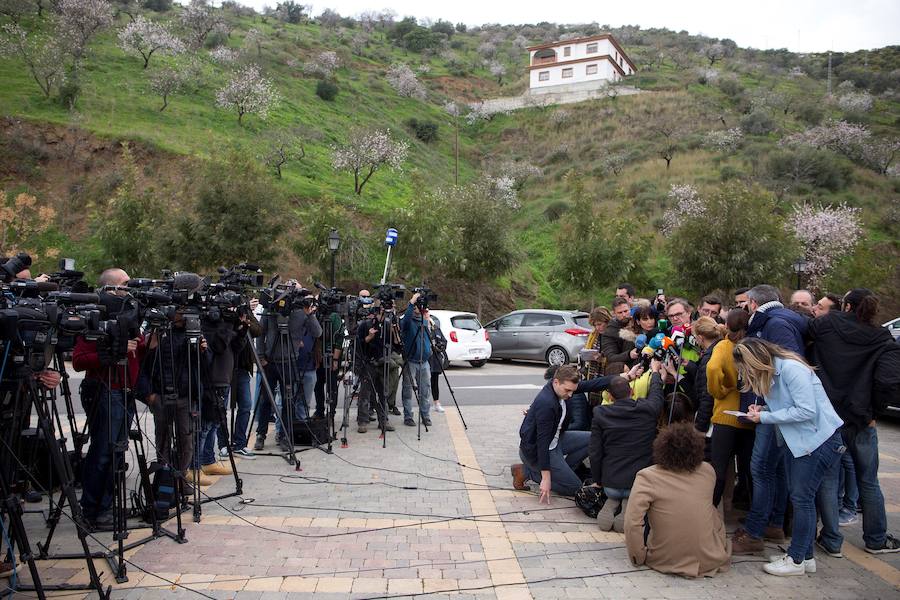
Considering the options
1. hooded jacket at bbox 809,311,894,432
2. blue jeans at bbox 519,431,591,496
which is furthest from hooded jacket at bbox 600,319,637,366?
hooded jacket at bbox 809,311,894,432

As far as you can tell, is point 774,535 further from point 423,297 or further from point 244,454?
point 244,454

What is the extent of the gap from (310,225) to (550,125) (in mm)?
44740

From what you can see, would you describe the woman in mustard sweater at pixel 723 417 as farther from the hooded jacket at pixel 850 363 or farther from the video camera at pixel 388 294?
the video camera at pixel 388 294

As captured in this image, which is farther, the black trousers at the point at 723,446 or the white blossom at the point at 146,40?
the white blossom at the point at 146,40

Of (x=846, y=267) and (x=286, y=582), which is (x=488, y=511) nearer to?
(x=286, y=582)

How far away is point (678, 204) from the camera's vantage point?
129 ft

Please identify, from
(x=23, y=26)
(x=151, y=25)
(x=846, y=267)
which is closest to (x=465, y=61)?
(x=151, y=25)

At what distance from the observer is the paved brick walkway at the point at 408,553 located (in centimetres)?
433

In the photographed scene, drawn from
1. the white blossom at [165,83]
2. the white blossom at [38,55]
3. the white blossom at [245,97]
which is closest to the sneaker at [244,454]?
the white blossom at [38,55]

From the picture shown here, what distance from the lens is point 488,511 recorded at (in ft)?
19.4

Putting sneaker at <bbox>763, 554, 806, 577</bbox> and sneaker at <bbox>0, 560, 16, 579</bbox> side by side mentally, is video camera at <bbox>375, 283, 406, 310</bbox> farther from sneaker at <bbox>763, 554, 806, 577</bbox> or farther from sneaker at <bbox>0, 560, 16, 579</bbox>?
sneaker at <bbox>763, 554, 806, 577</bbox>

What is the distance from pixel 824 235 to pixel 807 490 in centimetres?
3486

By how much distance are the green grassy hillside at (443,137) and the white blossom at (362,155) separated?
0.77 m

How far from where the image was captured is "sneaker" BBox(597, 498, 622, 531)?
545 centimetres
